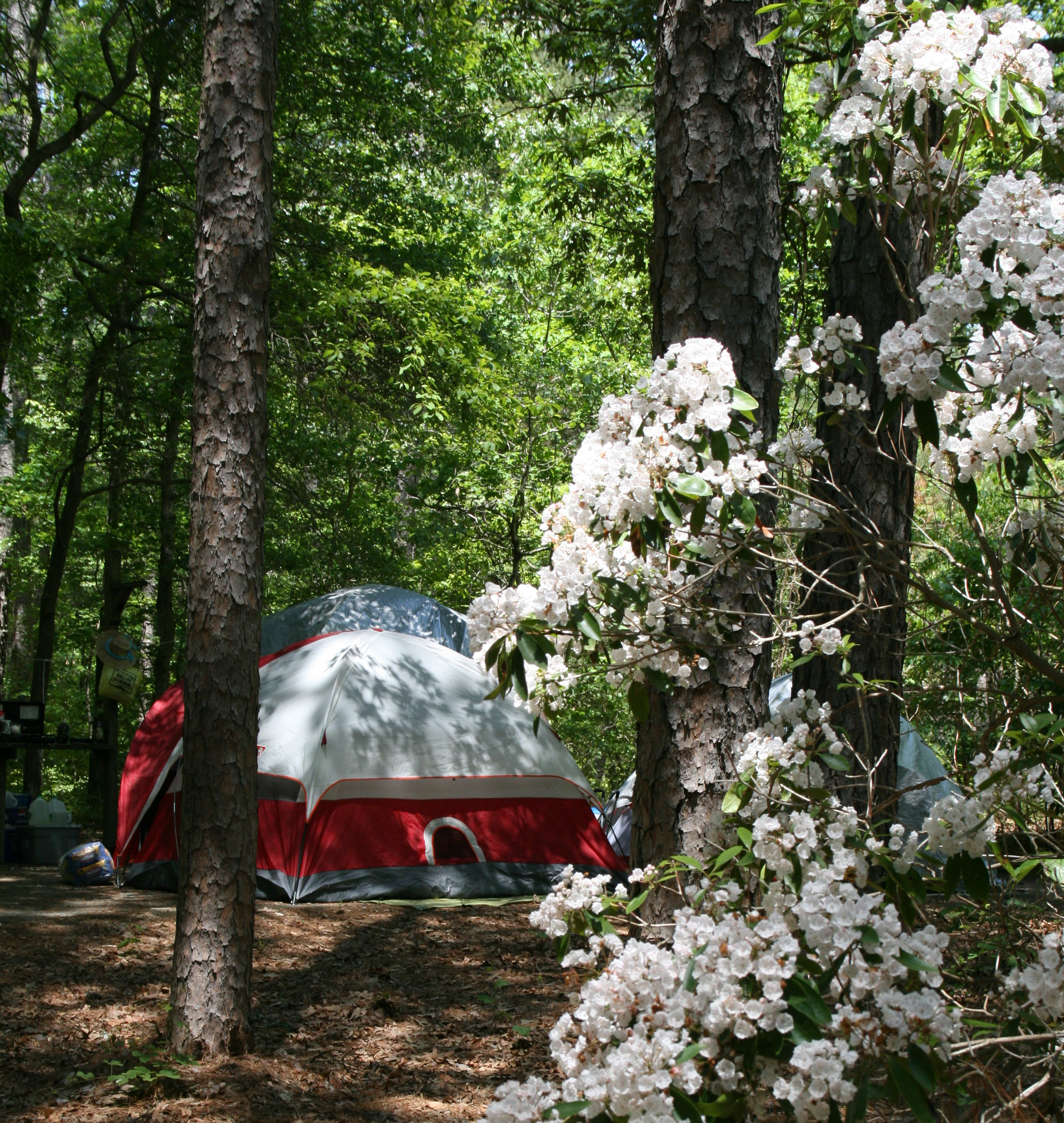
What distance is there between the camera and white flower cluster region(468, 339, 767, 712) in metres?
1.84

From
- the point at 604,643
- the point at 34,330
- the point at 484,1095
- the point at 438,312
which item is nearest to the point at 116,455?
the point at 34,330

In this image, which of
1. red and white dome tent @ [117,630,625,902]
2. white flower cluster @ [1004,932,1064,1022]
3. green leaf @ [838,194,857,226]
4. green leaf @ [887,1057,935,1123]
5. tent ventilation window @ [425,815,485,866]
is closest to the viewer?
green leaf @ [887,1057,935,1123]

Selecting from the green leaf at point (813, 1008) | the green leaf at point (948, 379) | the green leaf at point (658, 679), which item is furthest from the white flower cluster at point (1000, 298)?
the green leaf at point (813, 1008)

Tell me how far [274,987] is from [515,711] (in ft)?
11.2

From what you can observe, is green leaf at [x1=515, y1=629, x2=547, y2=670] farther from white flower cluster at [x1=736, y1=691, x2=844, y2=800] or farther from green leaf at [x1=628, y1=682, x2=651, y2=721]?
white flower cluster at [x1=736, y1=691, x2=844, y2=800]

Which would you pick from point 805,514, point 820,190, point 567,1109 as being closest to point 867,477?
point 820,190

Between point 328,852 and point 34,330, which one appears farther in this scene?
Result: point 34,330

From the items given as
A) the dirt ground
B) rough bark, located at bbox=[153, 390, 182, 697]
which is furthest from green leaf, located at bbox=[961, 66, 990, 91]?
rough bark, located at bbox=[153, 390, 182, 697]

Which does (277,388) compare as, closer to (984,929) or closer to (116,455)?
(116,455)

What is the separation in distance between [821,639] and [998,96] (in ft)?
3.57

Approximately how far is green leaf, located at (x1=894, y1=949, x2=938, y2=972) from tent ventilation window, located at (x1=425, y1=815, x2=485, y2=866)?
612cm

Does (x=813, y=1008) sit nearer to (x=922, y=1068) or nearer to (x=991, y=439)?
(x=922, y=1068)

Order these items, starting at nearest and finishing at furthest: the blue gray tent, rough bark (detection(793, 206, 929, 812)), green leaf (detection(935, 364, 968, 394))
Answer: green leaf (detection(935, 364, 968, 394)) < rough bark (detection(793, 206, 929, 812)) < the blue gray tent

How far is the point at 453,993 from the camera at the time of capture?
16.3 feet
